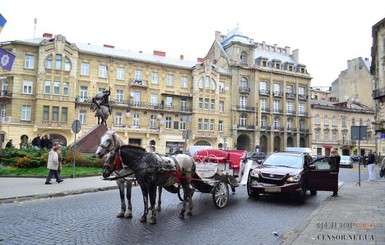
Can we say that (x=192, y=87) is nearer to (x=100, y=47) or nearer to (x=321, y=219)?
(x=100, y=47)

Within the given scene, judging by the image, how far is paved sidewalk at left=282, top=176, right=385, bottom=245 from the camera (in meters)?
6.30

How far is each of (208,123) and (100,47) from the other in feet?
69.7

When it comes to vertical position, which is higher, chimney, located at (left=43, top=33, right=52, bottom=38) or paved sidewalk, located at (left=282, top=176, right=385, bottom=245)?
chimney, located at (left=43, top=33, right=52, bottom=38)

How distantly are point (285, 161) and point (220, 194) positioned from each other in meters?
3.98

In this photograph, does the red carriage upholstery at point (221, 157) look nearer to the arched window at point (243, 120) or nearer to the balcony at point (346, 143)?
the arched window at point (243, 120)

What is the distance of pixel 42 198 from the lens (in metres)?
11.6

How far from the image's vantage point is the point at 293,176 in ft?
37.1

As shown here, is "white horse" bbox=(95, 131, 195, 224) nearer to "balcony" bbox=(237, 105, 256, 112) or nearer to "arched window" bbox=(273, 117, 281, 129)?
"balcony" bbox=(237, 105, 256, 112)

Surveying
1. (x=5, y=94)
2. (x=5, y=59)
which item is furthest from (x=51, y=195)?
(x=5, y=94)

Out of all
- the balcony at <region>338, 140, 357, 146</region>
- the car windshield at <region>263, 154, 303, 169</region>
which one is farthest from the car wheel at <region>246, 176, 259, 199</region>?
the balcony at <region>338, 140, 357, 146</region>

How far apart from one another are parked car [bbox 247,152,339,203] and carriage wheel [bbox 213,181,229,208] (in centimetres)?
171

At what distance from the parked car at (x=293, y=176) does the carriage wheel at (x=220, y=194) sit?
1.71 meters

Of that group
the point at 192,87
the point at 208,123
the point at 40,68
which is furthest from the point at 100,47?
the point at 208,123

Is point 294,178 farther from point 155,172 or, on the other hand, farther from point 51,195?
point 51,195
